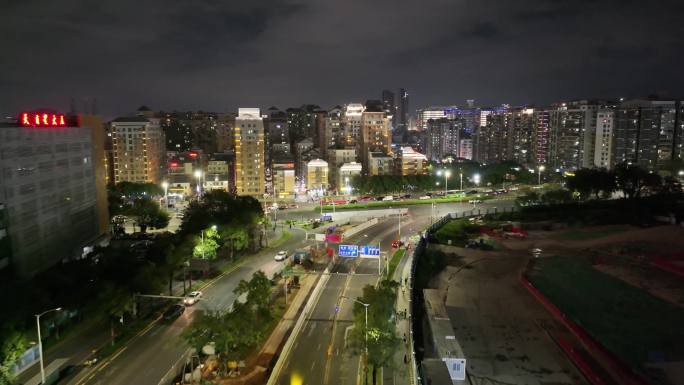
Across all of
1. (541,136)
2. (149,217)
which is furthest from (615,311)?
(541,136)

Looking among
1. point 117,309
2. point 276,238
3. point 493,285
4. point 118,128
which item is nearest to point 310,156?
point 118,128

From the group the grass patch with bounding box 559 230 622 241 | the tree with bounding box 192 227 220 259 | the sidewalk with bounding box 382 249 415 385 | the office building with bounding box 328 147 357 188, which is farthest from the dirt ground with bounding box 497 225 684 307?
the office building with bounding box 328 147 357 188

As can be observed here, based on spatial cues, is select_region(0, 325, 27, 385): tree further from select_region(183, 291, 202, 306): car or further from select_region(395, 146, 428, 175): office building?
select_region(395, 146, 428, 175): office building

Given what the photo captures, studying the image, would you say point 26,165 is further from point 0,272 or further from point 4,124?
point 0,272

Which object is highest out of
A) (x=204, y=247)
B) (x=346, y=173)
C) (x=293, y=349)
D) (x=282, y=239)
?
(x=346, y=173)

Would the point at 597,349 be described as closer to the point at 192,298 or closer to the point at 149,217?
the point at 192,298

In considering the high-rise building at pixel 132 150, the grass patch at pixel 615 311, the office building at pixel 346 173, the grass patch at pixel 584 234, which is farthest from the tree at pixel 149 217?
the grass patch at pixel 584 234
